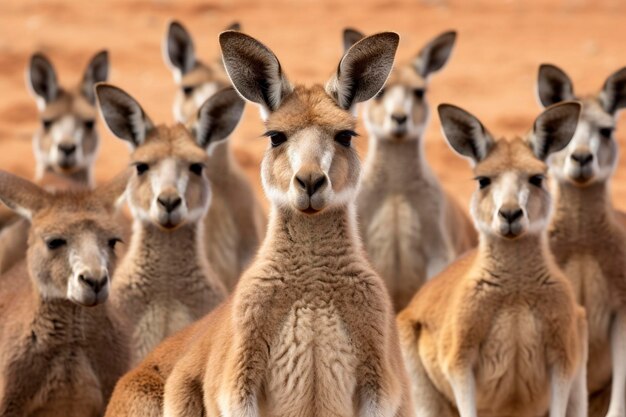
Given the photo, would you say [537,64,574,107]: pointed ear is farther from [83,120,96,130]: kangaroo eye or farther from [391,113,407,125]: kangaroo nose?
[83,120,96,130]: kangaroo eye

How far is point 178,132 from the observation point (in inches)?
315

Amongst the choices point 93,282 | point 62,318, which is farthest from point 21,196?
point 93,282

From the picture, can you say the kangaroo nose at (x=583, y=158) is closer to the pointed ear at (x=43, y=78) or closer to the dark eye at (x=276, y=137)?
the dark eye at (x=276, y=137)

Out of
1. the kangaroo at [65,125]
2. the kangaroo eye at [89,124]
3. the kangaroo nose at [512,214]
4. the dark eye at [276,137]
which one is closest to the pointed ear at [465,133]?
the kangaroo nose at [512,214]

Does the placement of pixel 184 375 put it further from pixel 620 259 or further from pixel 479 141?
pixel 620 259

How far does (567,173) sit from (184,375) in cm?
333

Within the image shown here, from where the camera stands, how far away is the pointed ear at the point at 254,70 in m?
5.50

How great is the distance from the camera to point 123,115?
7.90 m

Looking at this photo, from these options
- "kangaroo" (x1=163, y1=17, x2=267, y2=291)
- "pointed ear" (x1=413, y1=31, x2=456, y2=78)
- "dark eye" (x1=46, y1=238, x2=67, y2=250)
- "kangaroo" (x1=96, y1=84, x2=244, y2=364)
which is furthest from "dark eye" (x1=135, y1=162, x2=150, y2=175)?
"pointed ear" (x1=413, y1=31, x2=456, y2=78)

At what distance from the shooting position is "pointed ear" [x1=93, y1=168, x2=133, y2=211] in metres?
6.90

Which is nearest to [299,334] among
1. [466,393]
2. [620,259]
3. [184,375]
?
[184,375]

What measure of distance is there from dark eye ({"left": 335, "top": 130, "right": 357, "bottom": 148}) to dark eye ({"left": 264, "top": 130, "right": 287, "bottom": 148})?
19cm

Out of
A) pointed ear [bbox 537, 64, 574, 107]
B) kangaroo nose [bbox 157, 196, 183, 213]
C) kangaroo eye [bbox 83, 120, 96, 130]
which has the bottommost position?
kangaroo nose [bbox 157, 196, 183, 213]

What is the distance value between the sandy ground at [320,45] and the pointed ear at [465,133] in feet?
19.3
